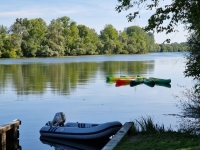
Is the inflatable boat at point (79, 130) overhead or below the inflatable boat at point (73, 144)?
overhead

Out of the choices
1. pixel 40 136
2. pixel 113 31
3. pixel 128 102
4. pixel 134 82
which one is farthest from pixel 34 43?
pixel 40 136

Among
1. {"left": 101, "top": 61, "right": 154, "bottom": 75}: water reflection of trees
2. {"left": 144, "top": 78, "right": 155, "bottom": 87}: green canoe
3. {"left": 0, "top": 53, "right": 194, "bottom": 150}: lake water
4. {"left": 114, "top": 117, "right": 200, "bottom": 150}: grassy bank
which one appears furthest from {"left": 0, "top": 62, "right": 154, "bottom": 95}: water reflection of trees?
{"left": 114, "top": 117, "right": 200, "bottom": 150}: grassy bank

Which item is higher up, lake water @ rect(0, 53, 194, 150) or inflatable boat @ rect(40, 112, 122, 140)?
inflatable boat @ rect(40, 112, 122, 140)

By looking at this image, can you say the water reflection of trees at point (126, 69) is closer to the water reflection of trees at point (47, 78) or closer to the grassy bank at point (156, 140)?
the water reflection of trees at point (47, 78)

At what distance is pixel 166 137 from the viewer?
36.3 feet

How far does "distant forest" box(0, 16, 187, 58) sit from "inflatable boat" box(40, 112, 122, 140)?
90.4 meters

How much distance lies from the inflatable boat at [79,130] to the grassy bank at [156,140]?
4.61 ft

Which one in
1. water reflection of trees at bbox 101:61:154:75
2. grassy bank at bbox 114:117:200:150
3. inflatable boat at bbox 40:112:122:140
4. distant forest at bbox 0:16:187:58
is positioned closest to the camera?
grassy bank at bbox 114:117:200:150

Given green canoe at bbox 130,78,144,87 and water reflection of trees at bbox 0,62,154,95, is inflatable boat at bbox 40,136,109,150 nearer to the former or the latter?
Answer: water reflection of trees at bbox 0,62,154,95

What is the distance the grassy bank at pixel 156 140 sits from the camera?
9.64 metres

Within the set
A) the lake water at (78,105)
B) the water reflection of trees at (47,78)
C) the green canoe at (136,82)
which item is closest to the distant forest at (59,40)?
the water reflection of trees at (47,78)

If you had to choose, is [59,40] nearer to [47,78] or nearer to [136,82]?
[47,78]

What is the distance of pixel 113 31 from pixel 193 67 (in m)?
141

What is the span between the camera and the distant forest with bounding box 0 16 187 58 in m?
108
